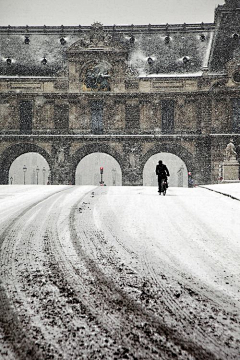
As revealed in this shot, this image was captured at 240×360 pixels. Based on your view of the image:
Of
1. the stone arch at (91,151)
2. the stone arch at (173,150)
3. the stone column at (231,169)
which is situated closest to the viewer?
the stone column at (231,169)

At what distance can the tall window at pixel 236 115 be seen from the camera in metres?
31.3

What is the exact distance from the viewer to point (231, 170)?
22938mm

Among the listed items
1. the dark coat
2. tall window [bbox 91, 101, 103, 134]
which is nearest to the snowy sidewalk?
the dark coat

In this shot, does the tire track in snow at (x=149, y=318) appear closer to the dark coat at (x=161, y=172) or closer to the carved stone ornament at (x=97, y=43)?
the dark coat at (x=161, y=172)

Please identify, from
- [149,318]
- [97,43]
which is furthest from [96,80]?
[149,318]

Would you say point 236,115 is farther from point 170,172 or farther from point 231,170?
point 170,172

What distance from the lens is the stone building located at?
31359 mm

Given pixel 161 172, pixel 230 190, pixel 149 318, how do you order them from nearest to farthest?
1. pixel 149 318
2. pixel 161 172
3. pixel 230 190

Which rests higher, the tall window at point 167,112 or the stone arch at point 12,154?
the tall window at point 167,112

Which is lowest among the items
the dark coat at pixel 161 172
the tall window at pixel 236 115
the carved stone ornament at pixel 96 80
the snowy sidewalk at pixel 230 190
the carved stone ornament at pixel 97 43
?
the snowy sidewalk at pixel 230 190

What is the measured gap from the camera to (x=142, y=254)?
16.6ft

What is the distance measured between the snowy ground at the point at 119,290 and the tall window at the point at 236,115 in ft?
83.8

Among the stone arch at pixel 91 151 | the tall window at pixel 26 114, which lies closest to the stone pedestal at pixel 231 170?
the stone arch at pixel 91 151

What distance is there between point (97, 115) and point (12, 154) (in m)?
7.96
